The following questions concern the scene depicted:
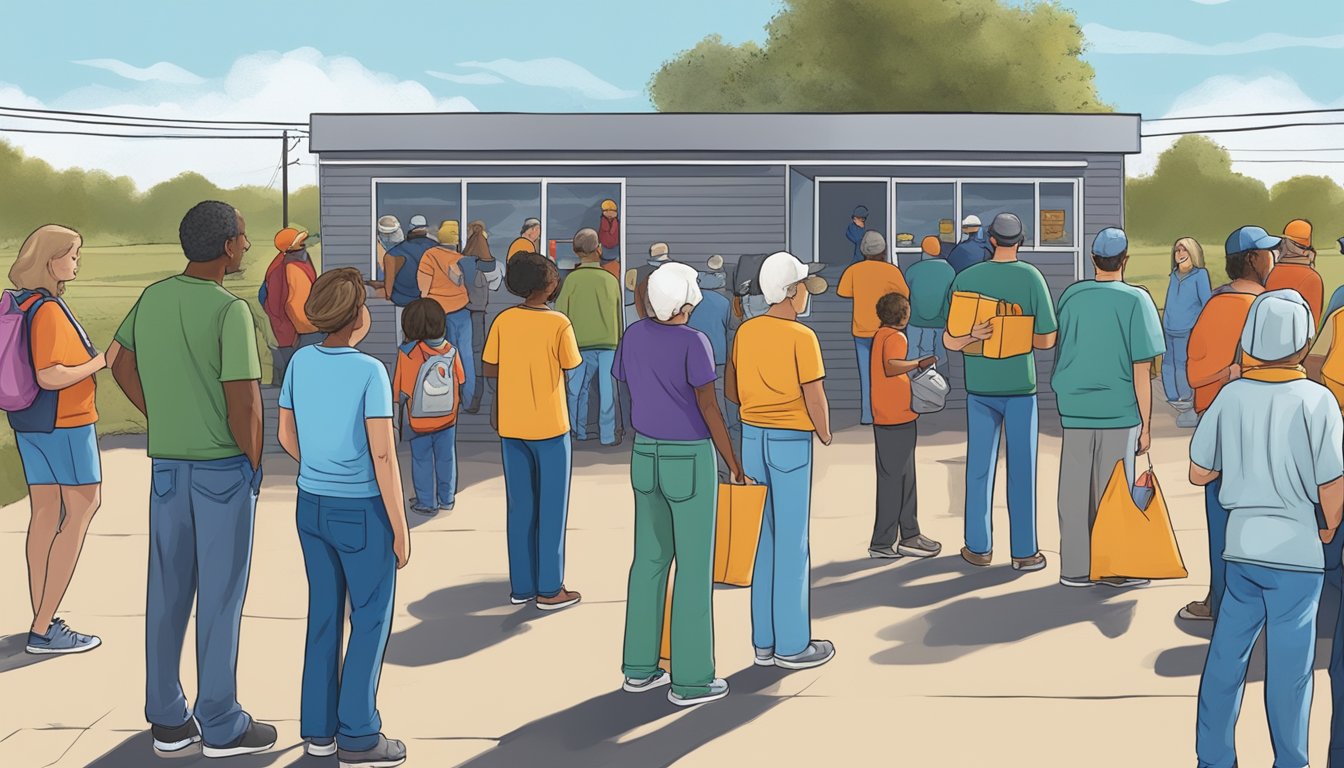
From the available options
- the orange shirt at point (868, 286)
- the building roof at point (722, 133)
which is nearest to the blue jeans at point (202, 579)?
the orange shirt at point (868, 286)

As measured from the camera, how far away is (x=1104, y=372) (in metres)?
6.37

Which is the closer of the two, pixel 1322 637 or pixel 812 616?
pixel 1322 637

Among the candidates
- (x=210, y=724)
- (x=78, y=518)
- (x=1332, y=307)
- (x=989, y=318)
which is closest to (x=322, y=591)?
(x=210, y=724)

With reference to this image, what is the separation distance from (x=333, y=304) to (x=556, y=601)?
106 inches

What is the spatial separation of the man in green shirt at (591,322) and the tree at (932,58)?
46.3 meters

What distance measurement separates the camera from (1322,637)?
5.95m

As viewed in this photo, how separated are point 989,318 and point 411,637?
10.6 ft

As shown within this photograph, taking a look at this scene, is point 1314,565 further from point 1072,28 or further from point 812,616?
point 1072,28

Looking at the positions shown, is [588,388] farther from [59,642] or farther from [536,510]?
[59,642]

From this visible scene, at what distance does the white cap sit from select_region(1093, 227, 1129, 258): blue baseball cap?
7.72 ft

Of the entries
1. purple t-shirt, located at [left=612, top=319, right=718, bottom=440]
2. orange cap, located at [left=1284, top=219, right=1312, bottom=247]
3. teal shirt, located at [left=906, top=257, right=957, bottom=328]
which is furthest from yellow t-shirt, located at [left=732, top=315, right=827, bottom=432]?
teal shirt, located at [left=906, top=257, right=957, bottom=328]

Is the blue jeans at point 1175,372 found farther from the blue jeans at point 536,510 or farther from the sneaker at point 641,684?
the sneaker at point 641,684

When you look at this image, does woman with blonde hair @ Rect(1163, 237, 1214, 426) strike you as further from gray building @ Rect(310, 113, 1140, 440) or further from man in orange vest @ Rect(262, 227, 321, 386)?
man in orange vest @ Rect(262, 227, 321, 386)

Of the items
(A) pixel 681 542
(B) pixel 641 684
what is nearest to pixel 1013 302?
(A) pixel 681 542
